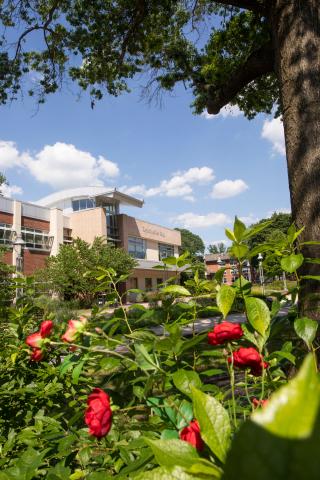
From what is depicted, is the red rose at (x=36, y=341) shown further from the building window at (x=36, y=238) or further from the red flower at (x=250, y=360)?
the building window at (x=36, y=238)

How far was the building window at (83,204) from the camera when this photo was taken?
37.8 metres

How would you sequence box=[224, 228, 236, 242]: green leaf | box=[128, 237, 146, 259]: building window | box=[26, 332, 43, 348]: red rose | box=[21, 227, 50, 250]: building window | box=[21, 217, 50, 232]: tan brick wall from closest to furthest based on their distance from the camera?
box=[224, 228, 236, 242]: green leaf, box=[26, 332, 43, 348]: red rose, box=[21, 227, 50, 250]: building window, box=[21, 217, 50, 232]: tan brick wall, box=[128, 237, 146, 259]: building window

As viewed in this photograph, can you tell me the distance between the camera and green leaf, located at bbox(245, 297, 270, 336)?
3.50 feet

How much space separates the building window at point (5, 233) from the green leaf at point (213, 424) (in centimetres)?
2976

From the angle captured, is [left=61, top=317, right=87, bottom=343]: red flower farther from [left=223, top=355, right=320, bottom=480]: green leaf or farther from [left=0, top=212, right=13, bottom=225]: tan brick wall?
[left=0, top=212, right=13, bottom=225]: tan brick wall

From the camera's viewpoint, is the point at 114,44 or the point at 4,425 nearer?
the point at 4,425

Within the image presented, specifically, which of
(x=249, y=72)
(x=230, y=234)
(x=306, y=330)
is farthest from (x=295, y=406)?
(x=249, y=72)

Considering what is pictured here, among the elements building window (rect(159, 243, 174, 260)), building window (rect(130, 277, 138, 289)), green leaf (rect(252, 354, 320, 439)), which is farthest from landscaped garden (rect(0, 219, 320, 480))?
building window (rect(159, 243, 174, 260))

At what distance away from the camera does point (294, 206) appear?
305 centimetres

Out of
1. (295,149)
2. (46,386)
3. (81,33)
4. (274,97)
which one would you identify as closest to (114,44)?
(81,33)

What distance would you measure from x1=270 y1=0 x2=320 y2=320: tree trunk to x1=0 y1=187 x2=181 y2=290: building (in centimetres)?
2557

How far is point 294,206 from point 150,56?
747cm

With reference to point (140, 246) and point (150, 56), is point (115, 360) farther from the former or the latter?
point (140, 246)

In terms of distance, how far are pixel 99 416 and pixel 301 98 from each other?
3.26m
